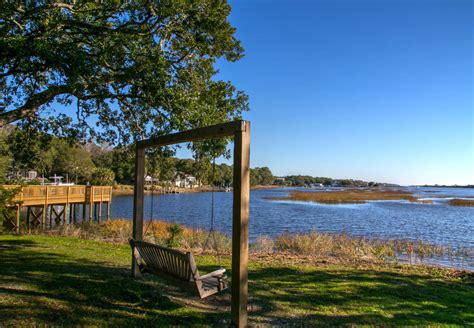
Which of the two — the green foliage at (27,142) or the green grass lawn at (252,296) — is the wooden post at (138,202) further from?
the green foliage at (27,142)

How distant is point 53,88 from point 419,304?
8.18 meters

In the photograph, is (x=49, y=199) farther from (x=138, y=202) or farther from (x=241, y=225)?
(x=241, y=225)

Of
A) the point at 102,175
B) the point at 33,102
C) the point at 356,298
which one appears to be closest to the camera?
the point at 356,298

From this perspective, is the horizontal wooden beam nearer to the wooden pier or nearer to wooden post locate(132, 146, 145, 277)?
wooden post locate(132, 146, 145, 277)

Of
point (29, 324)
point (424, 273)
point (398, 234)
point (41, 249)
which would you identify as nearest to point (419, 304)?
point (424, 273)

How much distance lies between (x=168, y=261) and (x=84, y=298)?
4.43 ft

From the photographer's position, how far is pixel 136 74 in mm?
7488

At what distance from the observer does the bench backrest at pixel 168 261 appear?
4730mm

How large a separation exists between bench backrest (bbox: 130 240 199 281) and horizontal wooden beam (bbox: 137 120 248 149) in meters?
1.66

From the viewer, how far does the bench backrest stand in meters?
4.73

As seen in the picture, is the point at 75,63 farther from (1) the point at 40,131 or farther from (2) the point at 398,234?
(2) the point at 398,234

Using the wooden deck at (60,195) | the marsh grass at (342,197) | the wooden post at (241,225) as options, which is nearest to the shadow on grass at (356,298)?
the wooden post at (241,225)

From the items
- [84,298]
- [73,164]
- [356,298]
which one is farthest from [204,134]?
[73,164]

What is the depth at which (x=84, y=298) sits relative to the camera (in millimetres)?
5125
